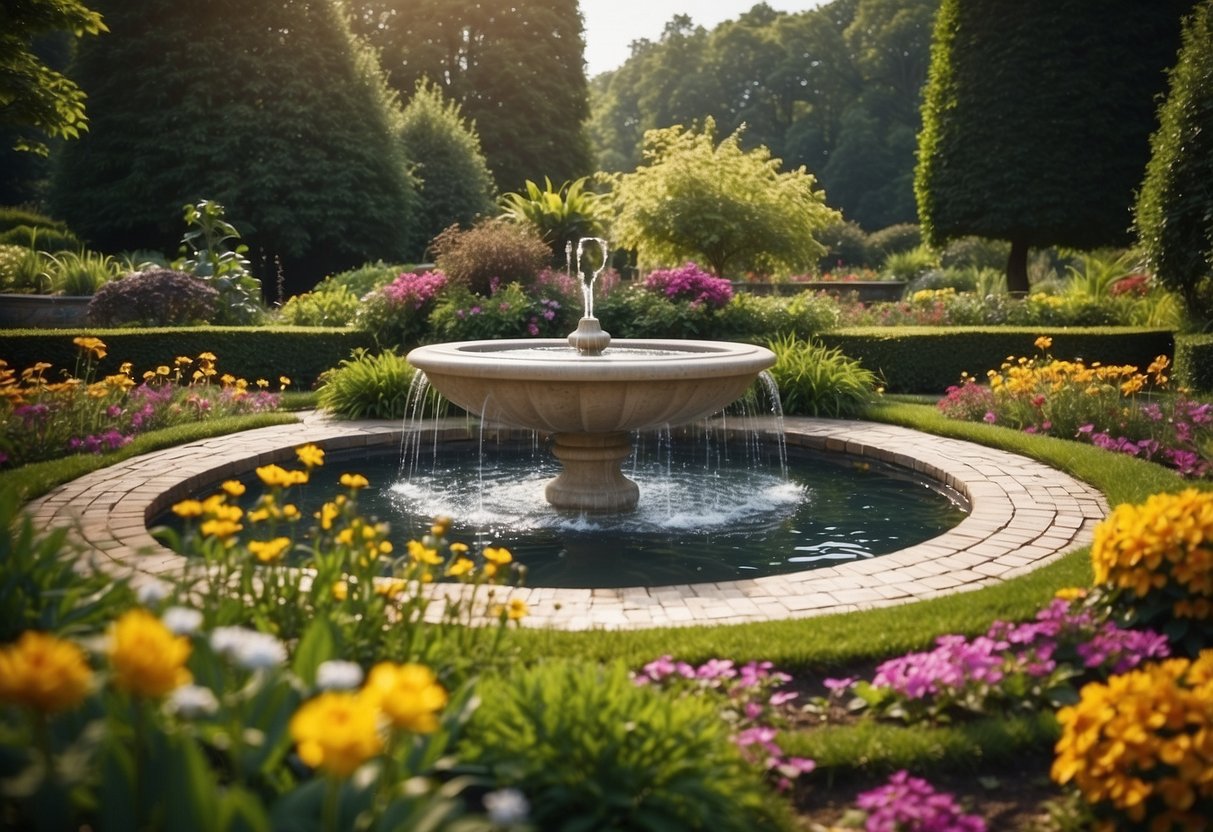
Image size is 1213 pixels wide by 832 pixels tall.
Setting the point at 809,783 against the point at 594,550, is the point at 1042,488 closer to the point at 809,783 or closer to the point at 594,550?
the point at 594,550

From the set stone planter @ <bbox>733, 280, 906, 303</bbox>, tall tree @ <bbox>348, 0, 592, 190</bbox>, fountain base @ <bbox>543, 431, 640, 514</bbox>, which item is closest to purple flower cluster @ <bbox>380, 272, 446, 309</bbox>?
fountain base @ <bbox>543, 431, 640, 514</bbox>

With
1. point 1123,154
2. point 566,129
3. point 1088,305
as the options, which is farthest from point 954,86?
point 566,129

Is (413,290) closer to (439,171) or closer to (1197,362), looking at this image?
(1197,362)

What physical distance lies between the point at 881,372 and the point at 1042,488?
5.75 m

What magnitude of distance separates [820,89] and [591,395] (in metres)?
48.0

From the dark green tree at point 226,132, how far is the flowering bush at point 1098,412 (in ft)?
54.1

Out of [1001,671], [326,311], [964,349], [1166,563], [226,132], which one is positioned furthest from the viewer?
[226,132]

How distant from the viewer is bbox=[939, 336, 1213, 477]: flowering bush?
22.7 feet

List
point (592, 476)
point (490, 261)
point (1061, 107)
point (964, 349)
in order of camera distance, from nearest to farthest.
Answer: point (592, 476) → point (964, 349) → point (490, 261) → point (1061, 107)

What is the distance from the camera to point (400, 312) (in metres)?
12.4

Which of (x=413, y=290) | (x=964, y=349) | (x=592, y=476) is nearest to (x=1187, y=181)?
(x=964, y=349)

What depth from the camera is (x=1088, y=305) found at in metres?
14.1

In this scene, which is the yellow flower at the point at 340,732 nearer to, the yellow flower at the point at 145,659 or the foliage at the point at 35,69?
the yellow flower at the point at 145,659

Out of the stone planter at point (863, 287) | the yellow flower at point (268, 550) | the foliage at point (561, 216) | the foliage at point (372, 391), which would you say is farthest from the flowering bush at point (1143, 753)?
the stone planter at point (863, 287)
